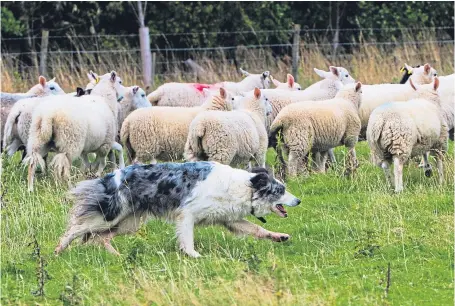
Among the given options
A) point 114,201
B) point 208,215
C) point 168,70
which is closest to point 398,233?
point 208,215

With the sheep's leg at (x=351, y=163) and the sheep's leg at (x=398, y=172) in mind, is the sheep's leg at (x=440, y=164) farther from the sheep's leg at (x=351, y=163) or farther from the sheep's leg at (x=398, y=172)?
the sheep's leg at (x=351, y=163)

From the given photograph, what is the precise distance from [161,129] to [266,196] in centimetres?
402

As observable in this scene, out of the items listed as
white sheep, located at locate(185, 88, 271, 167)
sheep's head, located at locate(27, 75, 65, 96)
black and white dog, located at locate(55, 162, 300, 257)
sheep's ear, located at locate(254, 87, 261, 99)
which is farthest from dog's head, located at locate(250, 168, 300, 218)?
sheep's head, located at locate(27, 75, 65, 96)

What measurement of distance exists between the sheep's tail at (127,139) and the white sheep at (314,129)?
5.79 ft

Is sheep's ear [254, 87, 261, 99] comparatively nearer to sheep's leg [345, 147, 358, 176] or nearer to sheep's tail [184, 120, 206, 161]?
sheep's leg [345, 147, 358, 176]

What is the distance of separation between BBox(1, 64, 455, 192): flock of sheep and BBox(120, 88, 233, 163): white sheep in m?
0.01

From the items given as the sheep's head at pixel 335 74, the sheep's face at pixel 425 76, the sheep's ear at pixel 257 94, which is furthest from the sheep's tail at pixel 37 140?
the sheep's face at pixel 425 76

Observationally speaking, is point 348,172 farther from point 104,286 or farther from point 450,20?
point 450,20

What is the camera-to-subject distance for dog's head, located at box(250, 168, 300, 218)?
888 centimetres

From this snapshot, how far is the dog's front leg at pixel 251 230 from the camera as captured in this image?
29.3 feet

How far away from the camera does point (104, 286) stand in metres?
7.74

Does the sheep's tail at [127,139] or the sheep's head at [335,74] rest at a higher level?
the sheep's head at [335,74]

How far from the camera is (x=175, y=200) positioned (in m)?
8.78

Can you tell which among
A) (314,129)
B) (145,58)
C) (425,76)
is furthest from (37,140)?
(145,58)
